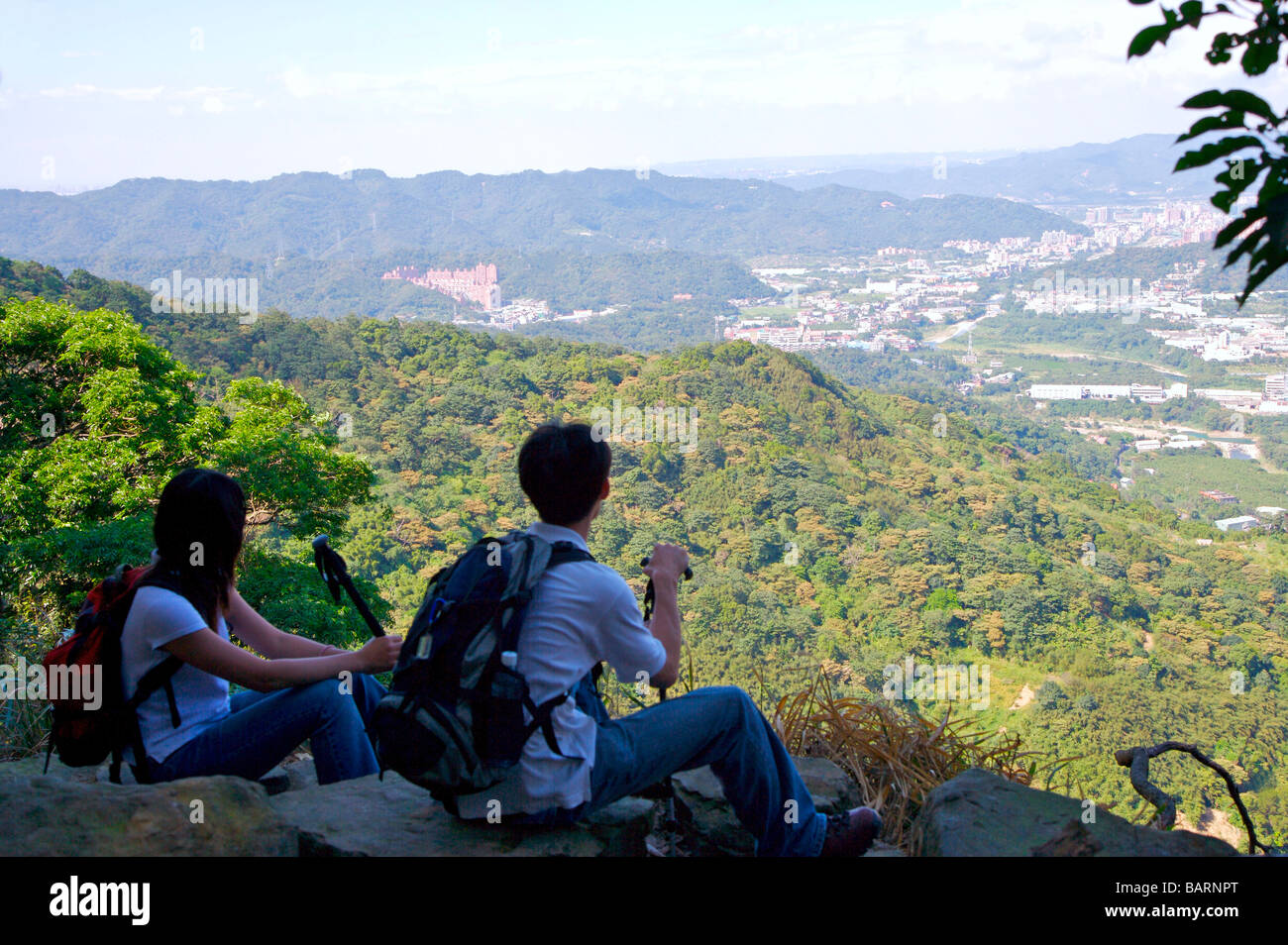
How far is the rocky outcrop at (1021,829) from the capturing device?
154 centimetres

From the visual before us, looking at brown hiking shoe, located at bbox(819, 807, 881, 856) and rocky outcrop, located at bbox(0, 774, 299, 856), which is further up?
rocky outcrop, located at bbox(0, 774, 299, 856)

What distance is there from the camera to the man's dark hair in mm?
1558

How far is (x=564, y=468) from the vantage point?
1565 mm

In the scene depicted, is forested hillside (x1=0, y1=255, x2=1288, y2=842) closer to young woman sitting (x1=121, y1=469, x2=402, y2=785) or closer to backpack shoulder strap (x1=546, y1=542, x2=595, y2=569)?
young woman sitting (x1=121, y1=469, x2=402, y2=785)

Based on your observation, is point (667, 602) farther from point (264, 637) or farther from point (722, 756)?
point (264, 637)

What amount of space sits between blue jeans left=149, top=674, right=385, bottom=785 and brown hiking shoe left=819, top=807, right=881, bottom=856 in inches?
39.9

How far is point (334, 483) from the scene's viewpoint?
9617mm

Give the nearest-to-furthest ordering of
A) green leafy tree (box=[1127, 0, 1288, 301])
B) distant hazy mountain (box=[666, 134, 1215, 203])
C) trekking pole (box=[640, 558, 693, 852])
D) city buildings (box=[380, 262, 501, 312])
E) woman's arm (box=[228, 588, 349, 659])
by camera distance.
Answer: green leafy tree (box=[1127, 0, 1288, 301]) → trekking pole (box=[640, 558, 693, 852]) → woman's arm (box=[228, 588, 349, 659]) → city buildings (box=[380, 262, 501, 312]) → distant hazy mountain (box=[666, 134, 1215, 203])

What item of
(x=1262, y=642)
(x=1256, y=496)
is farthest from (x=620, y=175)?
(x=1262, y=642)

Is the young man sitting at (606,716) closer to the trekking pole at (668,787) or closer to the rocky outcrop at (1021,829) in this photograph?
the trekking pole at (668,787)

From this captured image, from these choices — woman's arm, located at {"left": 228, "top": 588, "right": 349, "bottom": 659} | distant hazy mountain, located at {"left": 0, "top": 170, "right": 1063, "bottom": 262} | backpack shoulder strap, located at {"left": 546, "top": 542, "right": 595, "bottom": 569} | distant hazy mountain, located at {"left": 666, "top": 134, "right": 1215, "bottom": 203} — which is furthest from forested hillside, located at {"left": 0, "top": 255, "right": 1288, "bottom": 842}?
distant hazy mountain, located at {"left": 666, "top": 134, "right": 1215, "bottom": 203}
